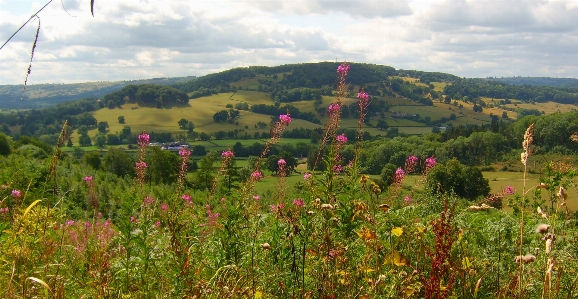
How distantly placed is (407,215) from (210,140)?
91141 millimetres

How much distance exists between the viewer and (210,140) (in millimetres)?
93375

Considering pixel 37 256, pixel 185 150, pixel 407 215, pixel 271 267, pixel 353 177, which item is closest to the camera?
pixel 271 267

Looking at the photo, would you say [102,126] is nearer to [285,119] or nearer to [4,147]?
[4,147]

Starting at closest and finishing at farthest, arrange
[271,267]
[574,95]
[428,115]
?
[271,267]
[428,115]
[574,95]

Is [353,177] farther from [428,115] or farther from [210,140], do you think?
[428,115]

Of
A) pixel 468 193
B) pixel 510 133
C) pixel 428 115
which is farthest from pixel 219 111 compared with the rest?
pixel 468 193

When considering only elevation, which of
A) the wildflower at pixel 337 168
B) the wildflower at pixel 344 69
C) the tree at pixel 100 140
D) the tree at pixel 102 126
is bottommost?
the tree at pixel 100 140

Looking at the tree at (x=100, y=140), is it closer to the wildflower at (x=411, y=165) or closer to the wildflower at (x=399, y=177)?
the wildflower at (x=411, y=165)

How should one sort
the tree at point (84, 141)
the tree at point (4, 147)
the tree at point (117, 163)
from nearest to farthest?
1. the tree at point (4, 147)
2. the tree at point (117, 163)
3. the tree at point (84, 141)

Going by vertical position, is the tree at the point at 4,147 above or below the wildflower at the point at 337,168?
below

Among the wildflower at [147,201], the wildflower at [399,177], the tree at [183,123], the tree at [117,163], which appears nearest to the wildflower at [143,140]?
the wildflower at [147,201]

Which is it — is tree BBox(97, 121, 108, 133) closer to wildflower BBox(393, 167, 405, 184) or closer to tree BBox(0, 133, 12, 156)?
tree BBox(0, 133, 12, 156)

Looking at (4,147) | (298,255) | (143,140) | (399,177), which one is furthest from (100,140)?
(298,255)

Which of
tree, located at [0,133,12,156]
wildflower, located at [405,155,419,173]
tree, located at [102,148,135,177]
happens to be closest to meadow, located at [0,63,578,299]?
wildflower, located at [405,155,419,173]
